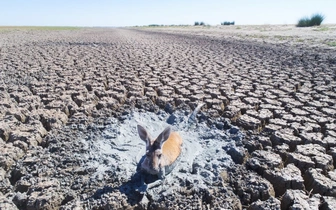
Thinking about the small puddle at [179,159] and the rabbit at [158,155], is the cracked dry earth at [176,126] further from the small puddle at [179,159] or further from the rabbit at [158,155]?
the rabbit at [158,155]

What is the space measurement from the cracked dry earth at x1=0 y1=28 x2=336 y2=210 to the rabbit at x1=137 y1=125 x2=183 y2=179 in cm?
14

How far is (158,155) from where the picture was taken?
231cm

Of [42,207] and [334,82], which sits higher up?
[334,82]

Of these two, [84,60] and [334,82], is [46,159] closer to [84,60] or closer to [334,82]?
[334,82]

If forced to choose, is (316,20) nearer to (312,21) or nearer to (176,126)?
(312,21)

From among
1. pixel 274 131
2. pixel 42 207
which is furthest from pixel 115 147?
pixel 274 131

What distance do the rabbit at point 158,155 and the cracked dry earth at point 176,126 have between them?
137 millimetres

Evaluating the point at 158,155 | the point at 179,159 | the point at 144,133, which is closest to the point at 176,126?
the point at 179,159

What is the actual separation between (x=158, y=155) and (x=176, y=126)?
51.8 inches

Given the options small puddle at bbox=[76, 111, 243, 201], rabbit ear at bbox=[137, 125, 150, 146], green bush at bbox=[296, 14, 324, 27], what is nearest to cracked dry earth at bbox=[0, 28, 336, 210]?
small puddle at bbox=[76, 111, 243, 201]

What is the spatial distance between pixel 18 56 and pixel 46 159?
23.6 feet

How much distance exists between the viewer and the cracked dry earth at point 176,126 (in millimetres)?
2258

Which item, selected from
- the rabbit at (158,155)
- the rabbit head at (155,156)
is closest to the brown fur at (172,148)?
the rabbit at (158,155)

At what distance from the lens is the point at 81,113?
12.8 ft
